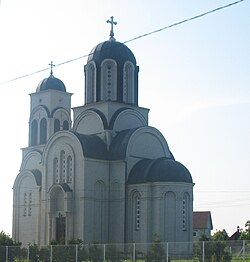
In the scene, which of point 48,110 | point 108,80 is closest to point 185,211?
point 108,80

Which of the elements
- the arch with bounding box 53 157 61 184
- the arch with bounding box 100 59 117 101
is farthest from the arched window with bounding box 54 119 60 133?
the arch with bounding box 100 59 117 101

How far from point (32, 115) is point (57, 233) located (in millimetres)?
11421

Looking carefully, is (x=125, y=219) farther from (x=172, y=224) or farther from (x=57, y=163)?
(x=57, y=163)

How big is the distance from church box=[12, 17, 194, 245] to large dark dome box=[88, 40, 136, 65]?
0.07 meters

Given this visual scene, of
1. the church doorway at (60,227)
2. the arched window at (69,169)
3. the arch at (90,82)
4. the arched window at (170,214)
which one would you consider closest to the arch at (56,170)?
the arched window at (69,169)

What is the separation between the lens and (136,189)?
4644cm

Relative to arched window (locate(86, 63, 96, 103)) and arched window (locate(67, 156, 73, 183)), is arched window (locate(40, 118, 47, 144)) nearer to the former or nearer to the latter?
arched window (locate(86, 63, 96, 103))

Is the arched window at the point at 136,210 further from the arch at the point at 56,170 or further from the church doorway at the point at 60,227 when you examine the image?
the arch at the point at 56,170

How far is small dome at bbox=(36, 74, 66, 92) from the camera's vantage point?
55.4 meters

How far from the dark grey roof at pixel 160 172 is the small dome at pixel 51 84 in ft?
38.2

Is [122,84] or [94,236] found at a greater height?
[122,84]

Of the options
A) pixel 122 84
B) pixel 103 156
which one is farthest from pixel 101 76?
Answer: pixel 103 156

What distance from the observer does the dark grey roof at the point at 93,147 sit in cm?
4719

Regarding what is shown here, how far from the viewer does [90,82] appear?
5009 cm
